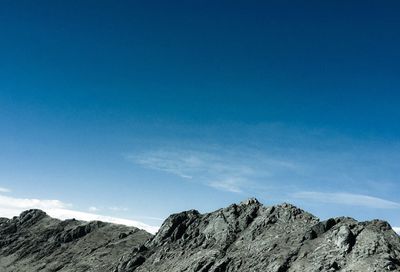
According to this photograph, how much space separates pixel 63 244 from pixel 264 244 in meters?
63.1

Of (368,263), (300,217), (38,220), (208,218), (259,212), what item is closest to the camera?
(368,263)

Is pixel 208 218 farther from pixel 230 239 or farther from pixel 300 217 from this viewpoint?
pixel 300 217

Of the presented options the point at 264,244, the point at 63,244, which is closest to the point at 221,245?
the point at 264,244

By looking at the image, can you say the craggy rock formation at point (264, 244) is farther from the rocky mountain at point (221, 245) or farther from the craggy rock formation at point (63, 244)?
the craggy rock formation at point (63, 244)

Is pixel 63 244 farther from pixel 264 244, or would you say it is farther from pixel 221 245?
pixel 264 244

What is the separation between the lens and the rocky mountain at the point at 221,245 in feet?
167

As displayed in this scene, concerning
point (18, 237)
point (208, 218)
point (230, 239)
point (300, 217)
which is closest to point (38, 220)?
point (18, 237)

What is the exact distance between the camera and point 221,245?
220ft

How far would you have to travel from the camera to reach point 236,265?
2302 inches

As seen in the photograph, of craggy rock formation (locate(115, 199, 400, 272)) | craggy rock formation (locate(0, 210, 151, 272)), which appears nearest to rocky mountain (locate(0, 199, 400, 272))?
craggy rock formation (locate(115, 199, 400, 272))

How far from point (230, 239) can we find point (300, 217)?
1206 centimetres

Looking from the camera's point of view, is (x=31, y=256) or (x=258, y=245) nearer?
(x=258, y=245)

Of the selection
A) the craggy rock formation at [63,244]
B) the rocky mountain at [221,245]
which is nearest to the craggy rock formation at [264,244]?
the rocky mountain at [221,245]

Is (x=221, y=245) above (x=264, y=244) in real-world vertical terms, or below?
below
